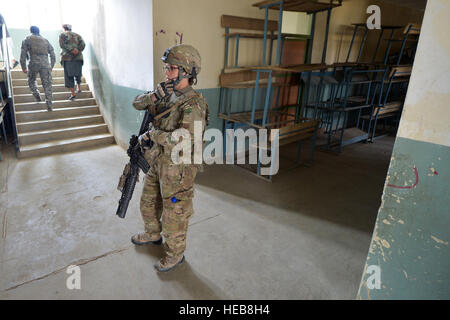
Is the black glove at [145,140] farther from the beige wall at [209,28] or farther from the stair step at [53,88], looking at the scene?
the stair step at [53,88]

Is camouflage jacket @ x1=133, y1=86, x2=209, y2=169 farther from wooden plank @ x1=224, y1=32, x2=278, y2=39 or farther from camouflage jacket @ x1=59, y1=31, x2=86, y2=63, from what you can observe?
camouflage jacket @ x1=59, y1=31, x2=86, y2=63

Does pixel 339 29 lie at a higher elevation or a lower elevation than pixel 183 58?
higher

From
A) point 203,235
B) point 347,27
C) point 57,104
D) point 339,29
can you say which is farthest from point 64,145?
point 347,27

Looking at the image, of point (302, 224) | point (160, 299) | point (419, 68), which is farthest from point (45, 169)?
point (419, 68)

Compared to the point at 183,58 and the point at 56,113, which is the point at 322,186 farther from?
the point at 56,113

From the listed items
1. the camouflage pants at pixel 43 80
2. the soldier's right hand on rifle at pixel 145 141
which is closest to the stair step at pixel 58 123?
the camouflage pants at pixel 43 80

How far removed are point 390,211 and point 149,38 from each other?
3.36 metres

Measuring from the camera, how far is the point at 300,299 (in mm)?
2010

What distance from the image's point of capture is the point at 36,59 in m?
5.05

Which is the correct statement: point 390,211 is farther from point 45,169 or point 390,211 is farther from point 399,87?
point 399,87

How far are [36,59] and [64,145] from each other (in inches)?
67.7

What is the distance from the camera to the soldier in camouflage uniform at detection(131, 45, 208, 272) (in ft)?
6.45

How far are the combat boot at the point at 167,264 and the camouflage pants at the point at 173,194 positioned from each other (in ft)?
0.11

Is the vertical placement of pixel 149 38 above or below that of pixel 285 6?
below
